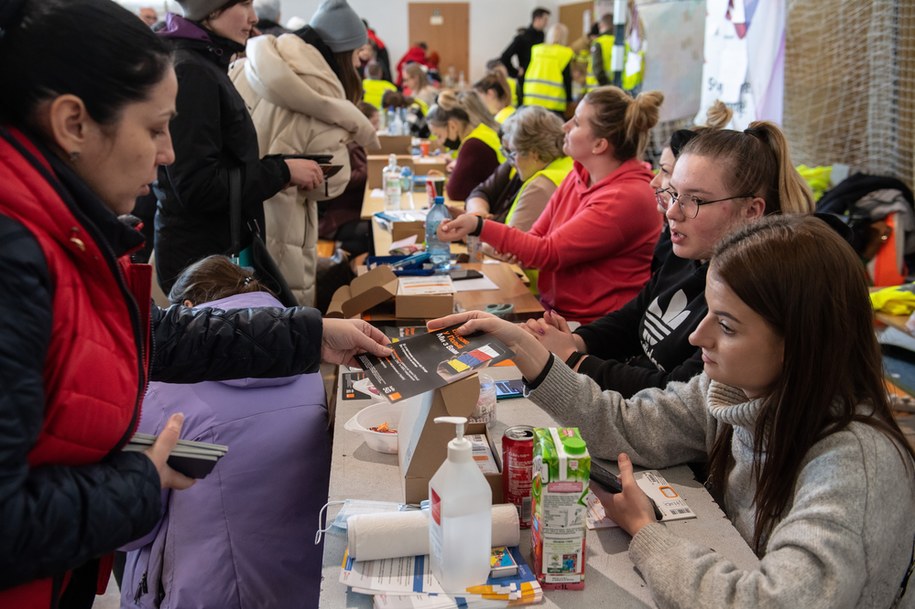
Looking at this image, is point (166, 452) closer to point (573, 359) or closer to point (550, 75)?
point (573, 359)

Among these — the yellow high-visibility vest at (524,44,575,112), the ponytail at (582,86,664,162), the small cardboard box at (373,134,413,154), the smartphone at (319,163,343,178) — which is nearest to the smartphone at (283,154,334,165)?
the smartphone at (319,163,343,178)

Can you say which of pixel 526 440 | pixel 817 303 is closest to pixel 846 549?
pixel 817 303

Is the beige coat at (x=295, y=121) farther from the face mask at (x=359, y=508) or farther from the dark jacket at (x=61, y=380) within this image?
the dark jacket at (x=61, y=380)

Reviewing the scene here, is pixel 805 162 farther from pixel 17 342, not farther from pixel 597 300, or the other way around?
pixel 17 342

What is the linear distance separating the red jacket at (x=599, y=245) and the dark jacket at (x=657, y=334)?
515 millimetres

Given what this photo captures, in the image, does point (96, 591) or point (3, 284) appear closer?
point (3, 284)

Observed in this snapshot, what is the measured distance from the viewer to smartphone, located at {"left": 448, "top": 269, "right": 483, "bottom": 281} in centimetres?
307

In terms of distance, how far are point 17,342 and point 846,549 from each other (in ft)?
3.57

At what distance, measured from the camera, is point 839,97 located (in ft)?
15.2

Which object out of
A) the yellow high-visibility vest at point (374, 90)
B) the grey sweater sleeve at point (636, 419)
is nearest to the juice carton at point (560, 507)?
the grey sweater sleeve at point (636, 419)

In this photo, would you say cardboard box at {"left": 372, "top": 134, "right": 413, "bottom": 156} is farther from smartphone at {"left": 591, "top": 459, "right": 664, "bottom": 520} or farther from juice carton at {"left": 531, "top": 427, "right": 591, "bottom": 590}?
juice carton at {"left": 531, "top": 427, "right": 591, "bottom": 590}

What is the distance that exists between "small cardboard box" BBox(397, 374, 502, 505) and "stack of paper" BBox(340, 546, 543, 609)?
0.64 ft

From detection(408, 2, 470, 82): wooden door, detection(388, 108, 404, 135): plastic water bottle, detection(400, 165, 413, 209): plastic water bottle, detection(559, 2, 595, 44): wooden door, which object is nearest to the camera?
detection(400, 165, 413, 209): plastic water bottle

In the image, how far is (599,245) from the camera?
285 centimetres
